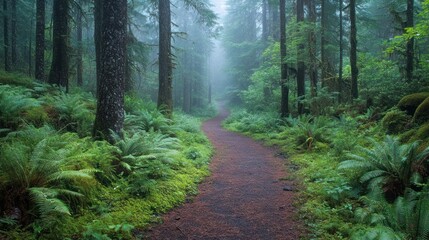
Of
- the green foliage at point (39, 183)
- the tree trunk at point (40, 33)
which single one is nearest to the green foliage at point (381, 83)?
the green foliage at point (39, 183)

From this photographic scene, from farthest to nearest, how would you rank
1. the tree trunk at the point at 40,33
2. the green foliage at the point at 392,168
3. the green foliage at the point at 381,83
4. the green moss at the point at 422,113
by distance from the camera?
1. the tree trunk at the point at 40,33
2. the green foliage at the point at 381,83
3. the green moss at the point at 422,113
4. the green foliage at the point at 392,168

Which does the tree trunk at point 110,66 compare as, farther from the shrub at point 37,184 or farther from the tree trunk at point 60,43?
the tree trunk at point 60,43

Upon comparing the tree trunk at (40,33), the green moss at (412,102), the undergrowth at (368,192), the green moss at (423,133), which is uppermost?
the tree trunk at (40,33)

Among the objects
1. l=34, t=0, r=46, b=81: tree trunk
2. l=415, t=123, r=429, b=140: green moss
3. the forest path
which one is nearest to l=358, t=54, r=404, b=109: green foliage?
l=415, t=123, r=429, b=140: green moss

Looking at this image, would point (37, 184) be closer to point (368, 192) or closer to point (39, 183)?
point (39, 183)

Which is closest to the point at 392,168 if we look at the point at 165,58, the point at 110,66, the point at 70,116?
the point at 110,66

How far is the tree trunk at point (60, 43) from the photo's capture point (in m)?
12.3

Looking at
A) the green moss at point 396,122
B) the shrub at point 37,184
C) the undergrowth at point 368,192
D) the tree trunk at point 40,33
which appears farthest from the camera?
the tree trunk at point 40,33

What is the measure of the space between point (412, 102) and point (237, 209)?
779 centimetres

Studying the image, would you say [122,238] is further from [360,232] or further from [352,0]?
[352,0]

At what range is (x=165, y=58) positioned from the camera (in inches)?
563

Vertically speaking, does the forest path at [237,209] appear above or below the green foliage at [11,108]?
below

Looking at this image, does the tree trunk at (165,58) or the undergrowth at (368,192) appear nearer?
the undergrowth at (368,192)

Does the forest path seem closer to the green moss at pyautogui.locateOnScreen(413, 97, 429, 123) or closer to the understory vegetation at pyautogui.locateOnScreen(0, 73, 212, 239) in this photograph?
the understory vegetation at pyautogui.locateOnScreen(0, 73, 212, 239)
